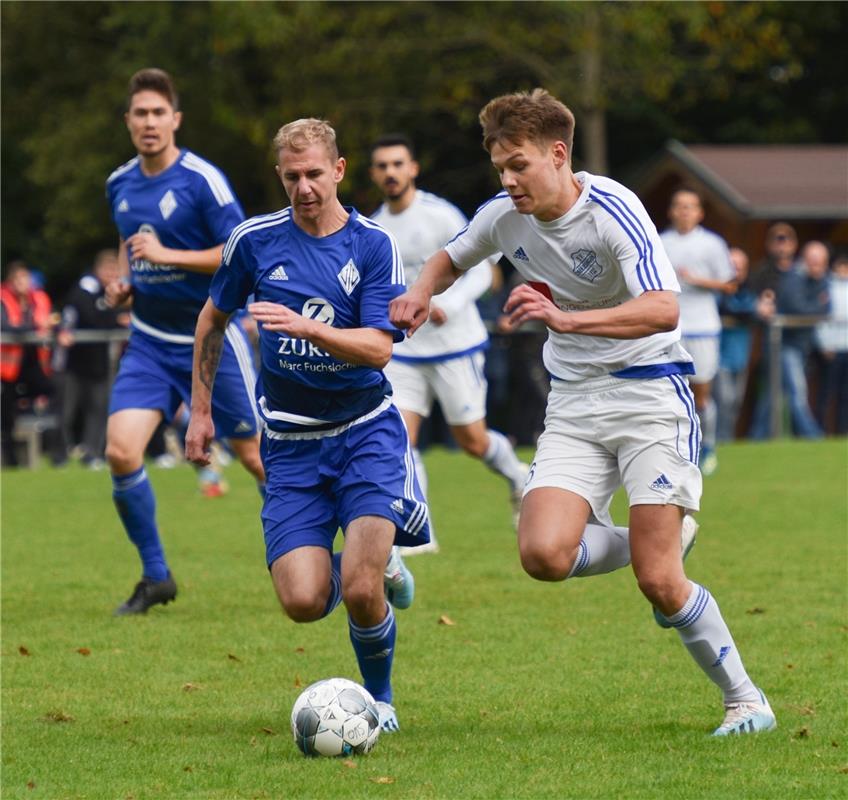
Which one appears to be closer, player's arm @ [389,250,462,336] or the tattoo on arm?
player's arm @ [389,250,462,336]

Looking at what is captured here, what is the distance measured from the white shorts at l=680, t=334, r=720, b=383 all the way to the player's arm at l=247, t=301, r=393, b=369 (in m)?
9.48

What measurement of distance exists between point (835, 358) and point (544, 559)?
15750 millimetres

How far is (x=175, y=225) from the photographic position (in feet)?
29.9

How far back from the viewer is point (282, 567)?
6461mm

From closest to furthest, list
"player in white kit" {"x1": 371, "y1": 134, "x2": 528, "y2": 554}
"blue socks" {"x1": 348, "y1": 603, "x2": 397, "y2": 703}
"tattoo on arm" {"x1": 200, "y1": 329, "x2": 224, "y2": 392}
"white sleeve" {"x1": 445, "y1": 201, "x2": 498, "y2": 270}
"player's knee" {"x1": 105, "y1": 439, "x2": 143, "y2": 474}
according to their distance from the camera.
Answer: "blue socks" {"x1": 348, "y1": 603, "x2": 397, "y2": 703}
"white sleeve" {"x1": 445, "y1": 201, "x2": 498, "y2": 270}
"tattoo on arm" {"x1": 200, "y1": 329, "x2": 224, "y2": 392}
"player's knee" {"x1": 105, "y1": 439, "x2": 143, "y2": 474}
"player in white kit" {"x1": 371, "y1": 134, "x2": 528, "y2": 554}

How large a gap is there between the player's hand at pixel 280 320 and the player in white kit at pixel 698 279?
982cm

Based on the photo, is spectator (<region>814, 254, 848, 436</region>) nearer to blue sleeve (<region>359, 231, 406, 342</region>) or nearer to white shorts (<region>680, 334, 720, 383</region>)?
white shorts (<region>680, 334, 720, 383</region>)

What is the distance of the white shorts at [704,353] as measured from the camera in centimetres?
1552

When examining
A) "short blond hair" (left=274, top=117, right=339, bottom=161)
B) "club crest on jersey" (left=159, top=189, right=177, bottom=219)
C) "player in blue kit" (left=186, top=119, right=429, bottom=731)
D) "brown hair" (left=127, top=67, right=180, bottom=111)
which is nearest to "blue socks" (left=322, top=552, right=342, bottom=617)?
"player in blue kit" (left=186, top=119, right=429, bottom=731)

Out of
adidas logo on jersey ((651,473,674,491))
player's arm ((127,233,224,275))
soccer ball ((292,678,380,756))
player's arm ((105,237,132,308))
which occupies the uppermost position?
player's arm ((127,233,224,275))

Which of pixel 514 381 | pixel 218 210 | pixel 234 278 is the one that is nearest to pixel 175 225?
pixel 218 210

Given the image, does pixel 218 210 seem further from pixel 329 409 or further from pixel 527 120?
pixel 527 120

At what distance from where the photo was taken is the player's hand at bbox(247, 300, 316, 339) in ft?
19.4

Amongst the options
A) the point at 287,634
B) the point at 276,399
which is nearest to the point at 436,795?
the point at 276,399
